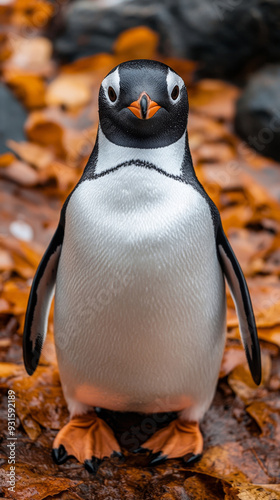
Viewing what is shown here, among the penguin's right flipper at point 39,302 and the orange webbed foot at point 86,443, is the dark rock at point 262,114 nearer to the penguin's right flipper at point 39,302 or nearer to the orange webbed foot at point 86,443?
the penguin's right flipper at point 39,302

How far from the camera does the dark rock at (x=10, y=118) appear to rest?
333 centimetres

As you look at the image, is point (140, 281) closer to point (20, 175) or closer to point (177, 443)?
point (177, 443)

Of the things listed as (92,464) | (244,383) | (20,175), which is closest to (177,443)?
(92,464)

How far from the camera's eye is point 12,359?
1.95 m

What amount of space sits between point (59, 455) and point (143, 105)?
0.92 m

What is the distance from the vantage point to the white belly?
140 centimetres

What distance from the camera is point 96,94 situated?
3662mm

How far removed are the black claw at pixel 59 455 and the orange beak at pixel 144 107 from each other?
0.89 meters

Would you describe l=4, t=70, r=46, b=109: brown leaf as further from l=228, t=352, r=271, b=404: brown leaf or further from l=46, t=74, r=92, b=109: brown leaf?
l=228, t=352, r=271, b=404: brown leaf

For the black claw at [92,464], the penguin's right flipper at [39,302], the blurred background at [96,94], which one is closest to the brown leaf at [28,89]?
the blurred background at [96,94]

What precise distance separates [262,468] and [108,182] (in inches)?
33.8

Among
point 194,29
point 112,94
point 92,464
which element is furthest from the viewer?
point 194,29

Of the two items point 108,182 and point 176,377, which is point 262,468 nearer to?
point 176,377

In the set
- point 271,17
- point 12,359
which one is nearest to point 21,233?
point 12,359
